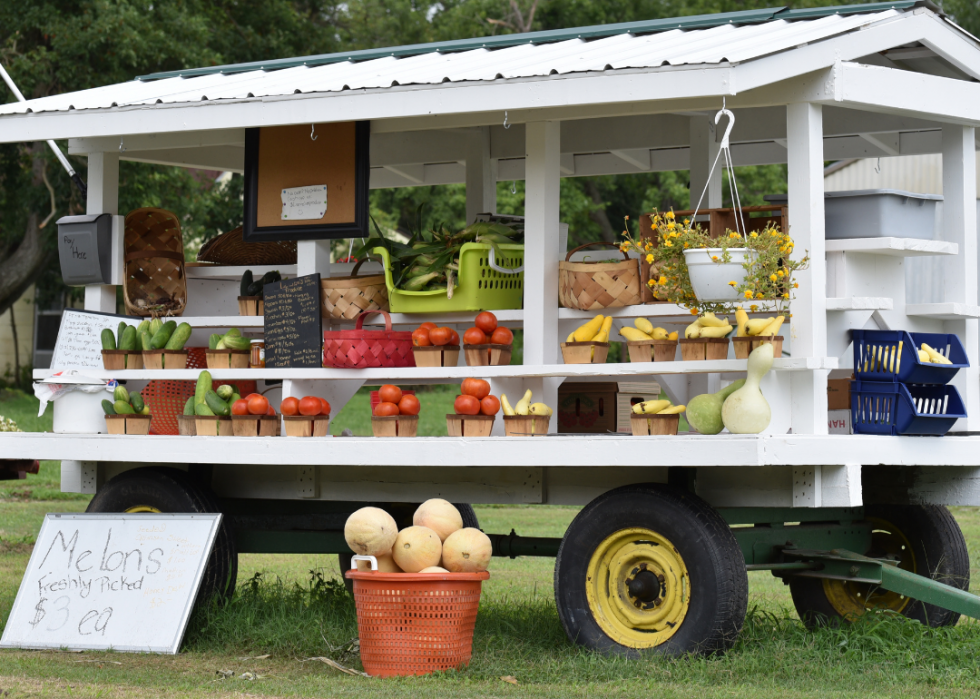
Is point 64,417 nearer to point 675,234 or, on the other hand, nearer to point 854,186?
point 675,234

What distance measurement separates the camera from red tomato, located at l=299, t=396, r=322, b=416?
23.6ft

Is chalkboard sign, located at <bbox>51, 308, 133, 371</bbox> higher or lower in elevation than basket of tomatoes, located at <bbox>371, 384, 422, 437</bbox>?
higher

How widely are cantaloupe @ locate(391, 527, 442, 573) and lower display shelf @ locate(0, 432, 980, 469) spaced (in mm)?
486

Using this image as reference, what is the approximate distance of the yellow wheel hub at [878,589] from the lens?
7.79m

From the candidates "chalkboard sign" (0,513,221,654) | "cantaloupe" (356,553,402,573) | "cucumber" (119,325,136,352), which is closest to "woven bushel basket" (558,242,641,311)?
"cantaloupe" (356,553,402,573)

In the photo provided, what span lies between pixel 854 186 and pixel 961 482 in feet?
51.7

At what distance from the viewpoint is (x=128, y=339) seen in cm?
796

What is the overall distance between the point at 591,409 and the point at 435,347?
145 cm

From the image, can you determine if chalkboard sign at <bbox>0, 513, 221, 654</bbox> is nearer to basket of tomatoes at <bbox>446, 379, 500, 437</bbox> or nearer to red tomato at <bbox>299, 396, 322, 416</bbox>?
red tomato at <bbox>299, 396, 322, 416</bbox>

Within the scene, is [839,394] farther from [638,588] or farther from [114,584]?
[114,584]

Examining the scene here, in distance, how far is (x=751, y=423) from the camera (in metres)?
6.12

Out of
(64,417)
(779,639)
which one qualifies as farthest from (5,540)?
(779,639)

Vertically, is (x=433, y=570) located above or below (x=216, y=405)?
below

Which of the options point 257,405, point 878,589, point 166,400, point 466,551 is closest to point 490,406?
point 466,551
